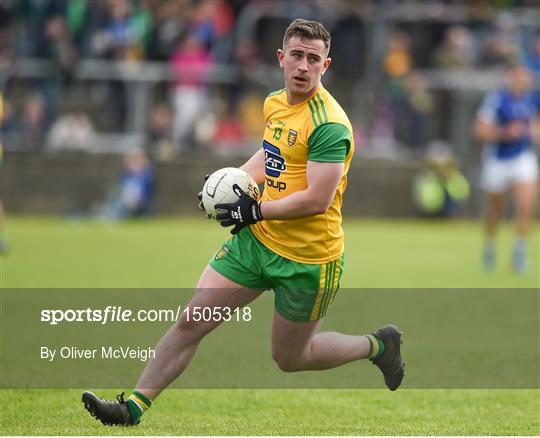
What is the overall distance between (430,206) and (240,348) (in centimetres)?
1422

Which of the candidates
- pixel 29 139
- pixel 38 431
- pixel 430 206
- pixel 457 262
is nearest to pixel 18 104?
pixel 29 139

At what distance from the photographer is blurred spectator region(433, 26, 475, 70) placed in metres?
24.9

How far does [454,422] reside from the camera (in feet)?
24.6

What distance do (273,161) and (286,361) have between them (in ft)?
3.99

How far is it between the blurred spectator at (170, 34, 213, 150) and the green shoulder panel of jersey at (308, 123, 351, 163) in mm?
16705

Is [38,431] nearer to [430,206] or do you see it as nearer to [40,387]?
[40,387]

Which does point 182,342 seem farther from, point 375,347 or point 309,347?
point 375,347

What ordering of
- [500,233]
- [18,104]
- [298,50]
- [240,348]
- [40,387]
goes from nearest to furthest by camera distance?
[298,50] → [40,387] → [240,348] → [500,233] → [18,104]

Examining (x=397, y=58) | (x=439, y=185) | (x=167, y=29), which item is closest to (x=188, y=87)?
(x=167, y=29)

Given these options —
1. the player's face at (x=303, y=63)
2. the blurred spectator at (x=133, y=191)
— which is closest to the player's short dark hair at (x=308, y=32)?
the player's face at (x=303, y=63)

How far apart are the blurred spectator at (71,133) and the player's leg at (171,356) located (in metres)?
16.4

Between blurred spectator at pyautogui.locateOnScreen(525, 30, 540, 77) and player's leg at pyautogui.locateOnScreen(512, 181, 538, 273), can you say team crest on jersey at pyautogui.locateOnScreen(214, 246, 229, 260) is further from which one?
blurred spectator at pyautogui.locateOnScreen(525, 30, 540, 77)

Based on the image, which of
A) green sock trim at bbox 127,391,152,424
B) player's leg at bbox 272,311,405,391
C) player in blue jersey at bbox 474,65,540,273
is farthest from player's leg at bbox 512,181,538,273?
green sock trim at bbox 127,391,152,424

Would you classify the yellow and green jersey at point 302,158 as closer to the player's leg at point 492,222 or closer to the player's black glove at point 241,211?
the player's black glove at point 241,211
